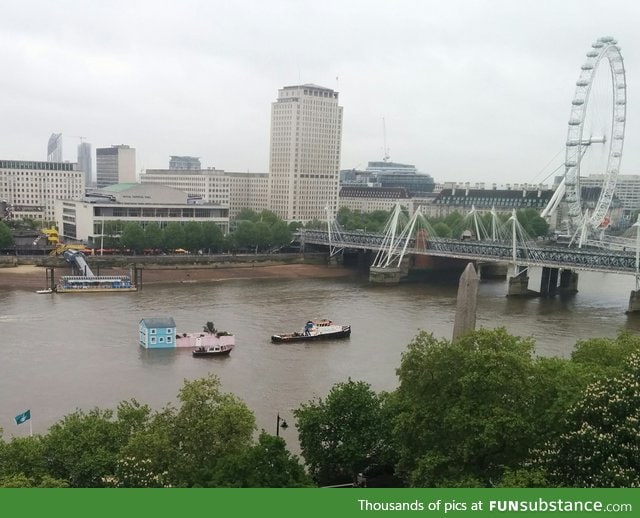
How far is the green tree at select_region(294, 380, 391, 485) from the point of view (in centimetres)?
1283

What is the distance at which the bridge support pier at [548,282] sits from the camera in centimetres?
4219

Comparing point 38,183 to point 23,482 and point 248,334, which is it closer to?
point 248,334

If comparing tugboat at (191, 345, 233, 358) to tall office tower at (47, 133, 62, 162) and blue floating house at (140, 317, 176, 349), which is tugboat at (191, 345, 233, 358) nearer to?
blue floating house at (140, 317, 176, 349)

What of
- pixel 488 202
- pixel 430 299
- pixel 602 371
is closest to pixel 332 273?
pixel 430 299

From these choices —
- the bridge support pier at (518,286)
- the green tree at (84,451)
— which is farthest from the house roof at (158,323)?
the bridge support pier at (518,286)

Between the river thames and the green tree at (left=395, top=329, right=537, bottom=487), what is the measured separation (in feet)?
15.8

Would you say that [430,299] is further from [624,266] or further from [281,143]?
[281,143]

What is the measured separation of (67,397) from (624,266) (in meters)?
31.0

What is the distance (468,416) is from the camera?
36.5ft

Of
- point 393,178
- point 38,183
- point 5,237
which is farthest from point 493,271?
point 393,178

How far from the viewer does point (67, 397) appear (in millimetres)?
19188

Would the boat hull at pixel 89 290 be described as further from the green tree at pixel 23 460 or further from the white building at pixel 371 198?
the white building at pixel 371 198

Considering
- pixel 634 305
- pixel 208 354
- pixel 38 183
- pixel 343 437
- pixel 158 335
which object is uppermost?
pixel 38 183

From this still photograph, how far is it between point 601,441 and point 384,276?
35.7 meters
